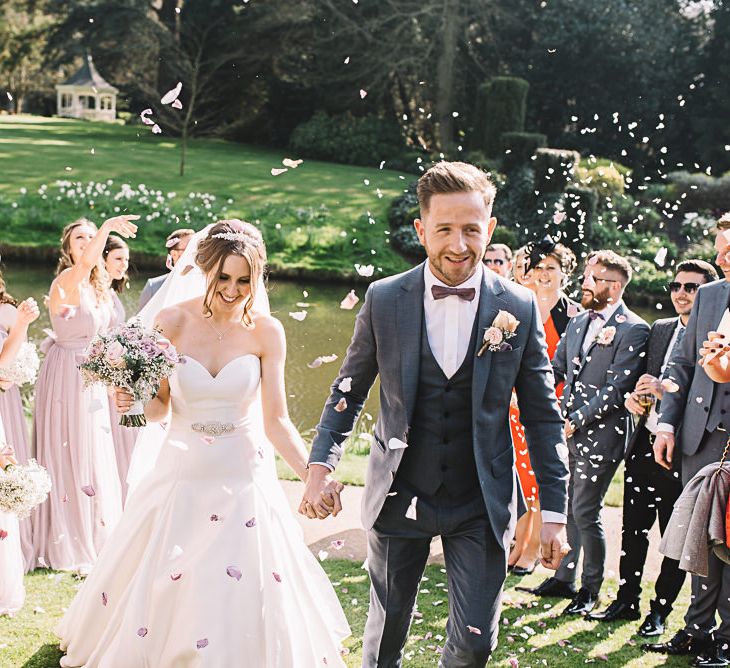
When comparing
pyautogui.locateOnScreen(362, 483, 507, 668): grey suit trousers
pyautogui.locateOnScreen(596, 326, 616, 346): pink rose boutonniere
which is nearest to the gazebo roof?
pyautogui.locateOnScreen(596, 326, 616, 346): pink rose boutonniere

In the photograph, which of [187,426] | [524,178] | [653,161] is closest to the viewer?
[187,426]

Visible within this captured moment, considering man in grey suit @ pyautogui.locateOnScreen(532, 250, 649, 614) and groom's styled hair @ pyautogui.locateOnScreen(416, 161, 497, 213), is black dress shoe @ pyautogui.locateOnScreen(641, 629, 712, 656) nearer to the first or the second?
man in grey suit @ pyautogui.locateOnScreen(532, 250, 649, 614)

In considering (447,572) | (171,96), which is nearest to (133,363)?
(447,572)

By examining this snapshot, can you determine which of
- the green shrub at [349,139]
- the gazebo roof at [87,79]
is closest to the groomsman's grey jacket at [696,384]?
the green shrub at [349,139]

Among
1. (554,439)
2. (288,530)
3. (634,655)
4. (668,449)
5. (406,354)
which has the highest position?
(406,354)

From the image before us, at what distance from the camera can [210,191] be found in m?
25.6

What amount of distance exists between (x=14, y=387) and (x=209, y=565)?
98.9 inches

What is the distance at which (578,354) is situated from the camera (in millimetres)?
5746

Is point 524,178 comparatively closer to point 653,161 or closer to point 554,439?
point 653,161

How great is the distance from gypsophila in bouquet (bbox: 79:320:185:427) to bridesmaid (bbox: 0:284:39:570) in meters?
1.41

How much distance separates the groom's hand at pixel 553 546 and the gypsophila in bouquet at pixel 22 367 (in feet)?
10.9

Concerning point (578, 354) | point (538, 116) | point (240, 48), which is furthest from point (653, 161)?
point (578, 354)

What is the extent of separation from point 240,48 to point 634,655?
91.7 ft

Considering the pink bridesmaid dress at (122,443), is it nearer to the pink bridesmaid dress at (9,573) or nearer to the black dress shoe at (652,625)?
the pink bridesmaid dress at (9,573)
